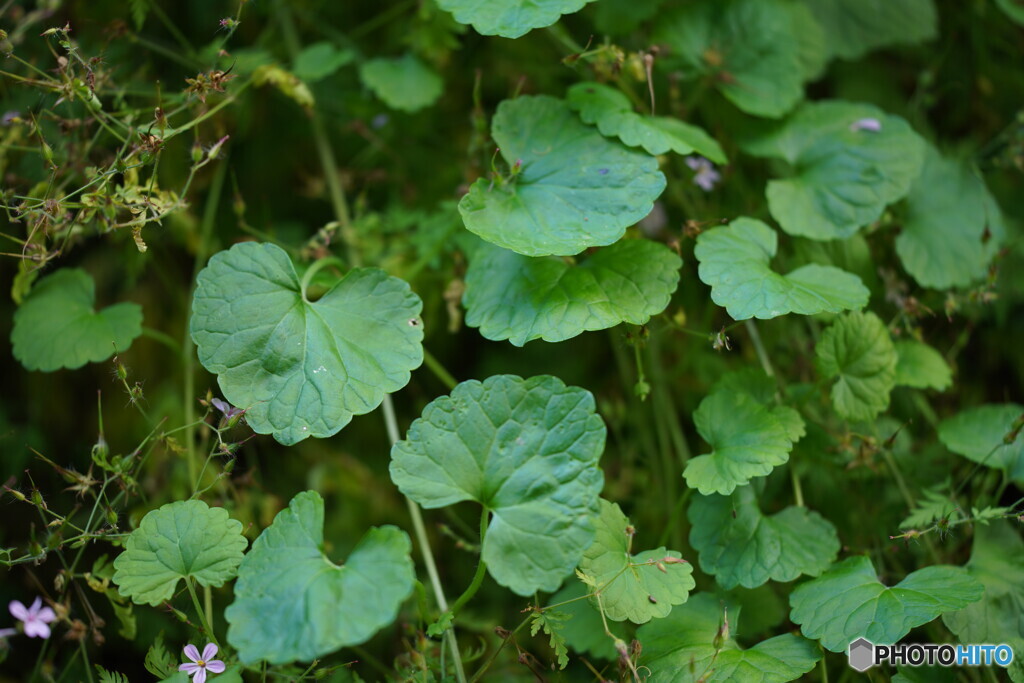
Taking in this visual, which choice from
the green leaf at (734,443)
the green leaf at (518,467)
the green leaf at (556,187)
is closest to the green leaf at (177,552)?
the green leaf at (518,467)

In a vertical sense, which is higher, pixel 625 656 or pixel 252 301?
pixel 252 301

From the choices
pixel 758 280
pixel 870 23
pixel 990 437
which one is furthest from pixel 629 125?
pixel 870 23

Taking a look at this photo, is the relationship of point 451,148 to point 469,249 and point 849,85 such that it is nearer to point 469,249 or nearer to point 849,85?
point 469,249

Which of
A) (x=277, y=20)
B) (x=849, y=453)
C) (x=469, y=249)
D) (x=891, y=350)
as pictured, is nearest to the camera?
(x=891, y=350)

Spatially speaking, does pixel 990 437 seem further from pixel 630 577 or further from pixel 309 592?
pixel 309 592

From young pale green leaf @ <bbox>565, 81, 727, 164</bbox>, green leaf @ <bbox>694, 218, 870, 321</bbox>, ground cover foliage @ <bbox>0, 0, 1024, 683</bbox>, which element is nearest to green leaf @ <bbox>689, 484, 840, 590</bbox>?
ground cover foliage @ <bbox>0, 0, 1024, 683</bbox>

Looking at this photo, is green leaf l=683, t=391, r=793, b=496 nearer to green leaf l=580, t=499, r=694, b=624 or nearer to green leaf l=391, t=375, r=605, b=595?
green leaf l=580, t=499, r=694, b=624

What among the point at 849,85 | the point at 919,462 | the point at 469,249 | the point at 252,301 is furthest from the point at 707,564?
the point at 849,85
